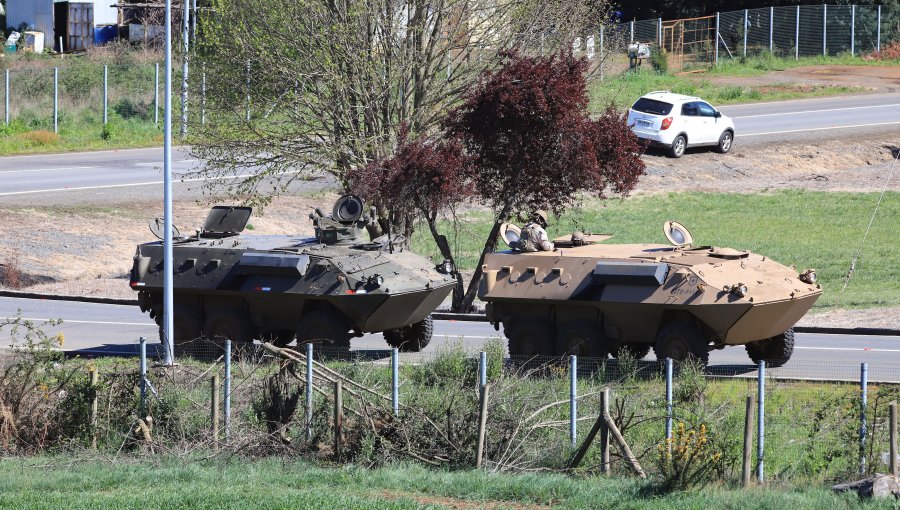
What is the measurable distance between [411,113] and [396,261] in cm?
735

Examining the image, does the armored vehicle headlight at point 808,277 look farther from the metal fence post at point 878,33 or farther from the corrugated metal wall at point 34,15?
the corrugated metal wall at point 34,15

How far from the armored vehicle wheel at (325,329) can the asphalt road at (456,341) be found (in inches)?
37.0

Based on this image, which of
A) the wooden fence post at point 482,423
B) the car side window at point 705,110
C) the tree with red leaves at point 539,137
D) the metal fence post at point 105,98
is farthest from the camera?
the metal fence post at point 105,98

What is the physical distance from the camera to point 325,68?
1044 inches

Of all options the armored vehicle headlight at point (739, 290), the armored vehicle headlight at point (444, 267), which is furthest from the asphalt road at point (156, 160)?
the armored vehicle headlight at point (739, 290)

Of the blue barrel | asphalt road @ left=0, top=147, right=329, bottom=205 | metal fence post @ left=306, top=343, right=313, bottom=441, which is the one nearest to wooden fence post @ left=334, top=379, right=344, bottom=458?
metal fence post @ left=306, top=343, right=313, bottom=441

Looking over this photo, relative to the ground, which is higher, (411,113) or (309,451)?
(411,113)

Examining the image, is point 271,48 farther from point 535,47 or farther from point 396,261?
point 396,261

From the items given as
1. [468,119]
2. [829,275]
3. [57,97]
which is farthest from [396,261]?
[57,97]

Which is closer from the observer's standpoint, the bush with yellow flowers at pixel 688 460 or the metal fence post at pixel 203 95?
the bush with yellow flowers at pixel 688 460

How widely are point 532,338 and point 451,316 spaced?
596 cm

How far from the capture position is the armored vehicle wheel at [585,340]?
19.6m

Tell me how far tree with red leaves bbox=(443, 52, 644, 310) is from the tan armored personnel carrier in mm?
3860

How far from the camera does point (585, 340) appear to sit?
19609 mm
